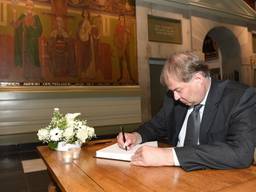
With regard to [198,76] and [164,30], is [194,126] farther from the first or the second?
[164,30]

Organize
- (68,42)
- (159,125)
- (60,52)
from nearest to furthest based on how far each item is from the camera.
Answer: (159,125)
(60,52)
(68,42)

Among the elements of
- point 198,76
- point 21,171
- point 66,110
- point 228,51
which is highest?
point 228,51

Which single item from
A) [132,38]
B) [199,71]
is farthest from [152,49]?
[199,71]

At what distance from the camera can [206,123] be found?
73.4 inches

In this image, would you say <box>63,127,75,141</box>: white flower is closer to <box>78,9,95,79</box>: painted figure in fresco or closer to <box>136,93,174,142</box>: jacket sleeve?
<box>136,93,174,142</box>: jacket sleeve

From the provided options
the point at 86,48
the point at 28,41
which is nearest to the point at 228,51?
the point at 86,48

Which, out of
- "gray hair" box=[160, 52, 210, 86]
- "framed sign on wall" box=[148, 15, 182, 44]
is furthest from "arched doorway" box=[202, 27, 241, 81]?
"gray hair" box=[160, 52, 210, 86]

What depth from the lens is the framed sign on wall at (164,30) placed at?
9.23 m

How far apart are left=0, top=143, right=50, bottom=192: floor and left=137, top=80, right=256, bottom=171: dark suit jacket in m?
2.43

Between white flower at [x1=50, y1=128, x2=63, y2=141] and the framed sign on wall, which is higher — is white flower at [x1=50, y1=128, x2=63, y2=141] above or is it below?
below

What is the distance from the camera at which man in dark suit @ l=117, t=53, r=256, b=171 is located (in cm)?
155

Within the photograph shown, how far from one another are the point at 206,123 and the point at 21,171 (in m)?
3.74

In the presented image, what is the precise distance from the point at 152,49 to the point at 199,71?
24.6 ft

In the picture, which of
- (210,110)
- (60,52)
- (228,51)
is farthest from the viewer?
(228,51)
